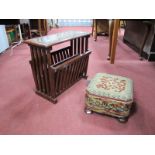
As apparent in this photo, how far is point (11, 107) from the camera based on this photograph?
1.64 meters

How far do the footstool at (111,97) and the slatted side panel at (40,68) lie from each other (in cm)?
52

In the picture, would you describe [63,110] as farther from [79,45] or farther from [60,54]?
[79,45]

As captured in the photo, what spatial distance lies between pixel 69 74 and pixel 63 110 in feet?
1.56

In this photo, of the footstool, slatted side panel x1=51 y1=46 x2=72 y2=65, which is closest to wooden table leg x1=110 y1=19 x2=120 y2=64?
slatted side panel x1=51 y1=46 x2=72 y2=65

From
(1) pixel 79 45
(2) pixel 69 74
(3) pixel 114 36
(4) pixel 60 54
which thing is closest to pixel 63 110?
(2) pixel 69 74

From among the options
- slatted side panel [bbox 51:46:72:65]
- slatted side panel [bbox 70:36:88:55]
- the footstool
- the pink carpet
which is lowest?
the pink carpet

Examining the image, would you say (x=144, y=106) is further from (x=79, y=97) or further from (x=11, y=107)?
(x=11, y=107)

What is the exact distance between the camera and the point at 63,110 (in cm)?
161

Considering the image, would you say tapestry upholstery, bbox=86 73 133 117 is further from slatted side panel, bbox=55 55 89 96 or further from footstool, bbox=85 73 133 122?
slatted side panel, bbox=55 55 89 96

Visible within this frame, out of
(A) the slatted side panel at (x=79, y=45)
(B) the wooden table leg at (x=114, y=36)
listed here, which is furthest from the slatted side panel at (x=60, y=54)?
(B) the wooden table leg at (x=114, y=36)

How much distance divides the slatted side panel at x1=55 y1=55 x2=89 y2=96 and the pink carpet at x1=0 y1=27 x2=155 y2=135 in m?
0.09

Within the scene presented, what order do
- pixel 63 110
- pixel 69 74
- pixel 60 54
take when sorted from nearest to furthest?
pixel 63 110, pixel 69 74, pixel 60 54

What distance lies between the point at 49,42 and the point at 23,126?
33.7 inches

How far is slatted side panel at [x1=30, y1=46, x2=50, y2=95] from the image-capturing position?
1505 millimetres
